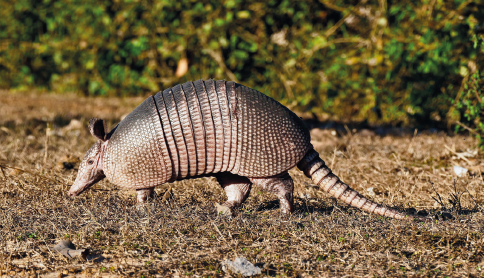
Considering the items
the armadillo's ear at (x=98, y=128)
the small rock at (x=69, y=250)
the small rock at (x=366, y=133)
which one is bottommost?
the small rock at (x=366, y=133)

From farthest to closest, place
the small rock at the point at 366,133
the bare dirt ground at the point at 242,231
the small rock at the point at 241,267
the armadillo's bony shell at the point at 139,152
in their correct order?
1. the small rock at the point at 366,133
2. the armadillo's bony shell at the point at 139,152
3. the bare dirt ground at the point at 242,231
4. the small rock at the point at 241,267

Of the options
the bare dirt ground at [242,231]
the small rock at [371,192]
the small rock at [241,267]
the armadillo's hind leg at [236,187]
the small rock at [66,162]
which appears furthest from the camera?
the small rock at [66,162]

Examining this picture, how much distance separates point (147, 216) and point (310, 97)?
519 cm

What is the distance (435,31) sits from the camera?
7.29 m

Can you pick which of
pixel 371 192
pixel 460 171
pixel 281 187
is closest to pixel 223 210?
Result: pixel 281 187

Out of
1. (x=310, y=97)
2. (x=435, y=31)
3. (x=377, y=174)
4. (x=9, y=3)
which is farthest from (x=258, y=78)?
(x=9, y=3)

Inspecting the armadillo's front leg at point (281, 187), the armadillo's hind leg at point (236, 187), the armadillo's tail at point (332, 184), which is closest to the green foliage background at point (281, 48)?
the armadillo's tail at point (332, 184)

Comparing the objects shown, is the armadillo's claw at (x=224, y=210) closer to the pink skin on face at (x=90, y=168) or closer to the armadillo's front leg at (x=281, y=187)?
the armadillo's front leg at (x=281, y=187)

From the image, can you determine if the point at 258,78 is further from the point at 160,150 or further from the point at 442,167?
the point at 160,150

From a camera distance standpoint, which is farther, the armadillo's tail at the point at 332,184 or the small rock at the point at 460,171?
the small rock at the point at 460,171

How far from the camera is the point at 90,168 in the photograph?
164 inches

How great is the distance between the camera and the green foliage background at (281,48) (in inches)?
295

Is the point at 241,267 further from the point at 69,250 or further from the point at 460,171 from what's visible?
the point at 460,171

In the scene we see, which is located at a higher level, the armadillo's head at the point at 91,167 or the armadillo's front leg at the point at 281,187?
the armadillo's head at the point at 91,167
